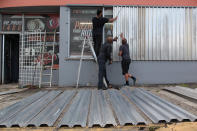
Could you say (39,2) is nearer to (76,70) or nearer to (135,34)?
(76,70)

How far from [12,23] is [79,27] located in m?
3.48

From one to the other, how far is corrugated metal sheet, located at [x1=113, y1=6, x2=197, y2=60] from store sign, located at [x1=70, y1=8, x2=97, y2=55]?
112 cm

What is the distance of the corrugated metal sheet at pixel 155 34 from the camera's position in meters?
6.07

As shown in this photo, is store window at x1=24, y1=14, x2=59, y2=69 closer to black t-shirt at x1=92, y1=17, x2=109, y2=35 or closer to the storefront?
the storefront

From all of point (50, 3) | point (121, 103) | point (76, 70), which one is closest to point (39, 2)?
point (50, 3)

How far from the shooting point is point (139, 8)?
20.1ft

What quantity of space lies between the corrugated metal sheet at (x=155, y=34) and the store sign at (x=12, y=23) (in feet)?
15.1

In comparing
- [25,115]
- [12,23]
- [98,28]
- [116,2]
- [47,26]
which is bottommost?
[25,115]

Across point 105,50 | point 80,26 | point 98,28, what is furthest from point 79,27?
point 105,50

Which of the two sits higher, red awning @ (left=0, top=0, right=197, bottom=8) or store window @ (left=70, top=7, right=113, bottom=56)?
red awning @ (left=0, top=0, right=197, bottom=8)

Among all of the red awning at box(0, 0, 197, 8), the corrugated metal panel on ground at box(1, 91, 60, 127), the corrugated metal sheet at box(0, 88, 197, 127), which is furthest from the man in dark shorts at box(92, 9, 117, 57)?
the corrugated metal panel on ground at box(1, 91, 60, 127)

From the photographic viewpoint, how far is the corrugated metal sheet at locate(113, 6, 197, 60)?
6066mm

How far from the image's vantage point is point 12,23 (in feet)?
23.2

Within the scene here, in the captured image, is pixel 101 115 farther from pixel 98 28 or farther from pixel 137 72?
pixel 137 72
